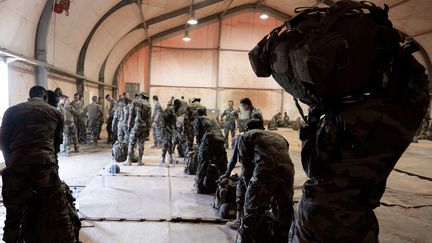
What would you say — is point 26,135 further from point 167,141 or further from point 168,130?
point 168,130

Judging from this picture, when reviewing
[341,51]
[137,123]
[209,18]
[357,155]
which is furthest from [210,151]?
[209,18]

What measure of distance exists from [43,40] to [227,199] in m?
6.74

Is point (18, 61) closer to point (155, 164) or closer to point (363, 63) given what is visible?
point (155, 164)

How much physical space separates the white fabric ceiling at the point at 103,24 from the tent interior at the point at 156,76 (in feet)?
0.15

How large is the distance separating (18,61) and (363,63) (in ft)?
27.0

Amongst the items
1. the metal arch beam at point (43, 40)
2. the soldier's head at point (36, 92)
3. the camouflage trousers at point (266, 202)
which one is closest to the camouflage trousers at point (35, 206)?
the soldier's head at point (36, 92)

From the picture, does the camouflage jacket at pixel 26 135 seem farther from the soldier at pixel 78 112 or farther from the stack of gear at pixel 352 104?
the soldier at pixel 78 112

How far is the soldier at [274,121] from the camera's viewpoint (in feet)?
62.8

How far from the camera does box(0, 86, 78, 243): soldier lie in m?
2.99

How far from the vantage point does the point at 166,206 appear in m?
5.05

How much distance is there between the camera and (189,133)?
7863mm

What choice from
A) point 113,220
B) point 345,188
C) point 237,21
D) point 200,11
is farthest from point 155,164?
point 237,21

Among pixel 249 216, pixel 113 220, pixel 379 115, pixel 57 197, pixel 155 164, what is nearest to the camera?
pixel 379 115

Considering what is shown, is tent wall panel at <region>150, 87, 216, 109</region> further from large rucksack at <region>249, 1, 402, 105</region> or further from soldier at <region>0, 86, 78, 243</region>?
large rucksack at <region>249, 1, 402, 105</region>
